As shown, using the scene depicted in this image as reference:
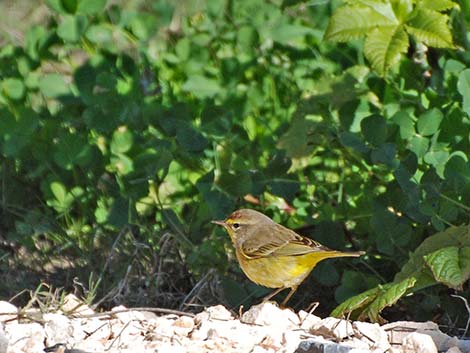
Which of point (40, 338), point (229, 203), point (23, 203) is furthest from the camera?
point (23, 203)

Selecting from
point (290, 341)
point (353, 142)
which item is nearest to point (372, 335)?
point (290, 341)

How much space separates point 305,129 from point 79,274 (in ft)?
5.07

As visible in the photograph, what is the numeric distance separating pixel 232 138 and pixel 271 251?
83cm

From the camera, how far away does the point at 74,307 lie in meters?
5.51

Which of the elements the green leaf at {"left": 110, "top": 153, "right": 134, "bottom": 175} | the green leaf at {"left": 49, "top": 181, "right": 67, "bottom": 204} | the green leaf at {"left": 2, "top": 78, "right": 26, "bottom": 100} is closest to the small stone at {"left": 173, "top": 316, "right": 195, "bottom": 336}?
the green leaf at {"left": 110, "top": 153, "right": 134, "bottom": 175}

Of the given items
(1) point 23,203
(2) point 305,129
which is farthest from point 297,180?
(1) point 23,203

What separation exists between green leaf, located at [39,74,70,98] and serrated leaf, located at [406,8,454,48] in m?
2.12

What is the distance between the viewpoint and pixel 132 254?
6641 mm

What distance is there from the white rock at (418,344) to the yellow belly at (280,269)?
1.22 metres

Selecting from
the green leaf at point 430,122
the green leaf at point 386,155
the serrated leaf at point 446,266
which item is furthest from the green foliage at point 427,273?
the green leaf at point 430,122

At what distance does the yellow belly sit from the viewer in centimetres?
593

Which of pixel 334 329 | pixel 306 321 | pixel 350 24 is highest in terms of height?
pixel 350 24

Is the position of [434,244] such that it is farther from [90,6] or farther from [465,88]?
[90,6]

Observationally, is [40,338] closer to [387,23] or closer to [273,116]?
[387,23]
